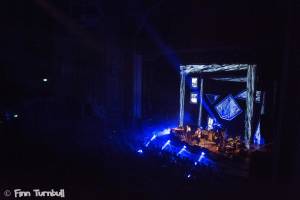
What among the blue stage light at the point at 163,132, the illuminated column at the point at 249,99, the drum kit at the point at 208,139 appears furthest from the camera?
the blue stage light at the point at 163,132

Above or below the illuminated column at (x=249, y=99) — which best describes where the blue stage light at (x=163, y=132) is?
below

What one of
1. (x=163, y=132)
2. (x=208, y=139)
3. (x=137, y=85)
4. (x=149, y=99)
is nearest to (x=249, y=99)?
(x=208, y=139)

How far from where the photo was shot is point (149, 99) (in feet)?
30.8

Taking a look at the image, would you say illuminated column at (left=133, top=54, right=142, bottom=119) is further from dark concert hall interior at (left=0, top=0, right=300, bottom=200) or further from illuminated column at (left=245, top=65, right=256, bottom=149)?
illuminated column at (left=245, top=65, right=256, bottom=149)

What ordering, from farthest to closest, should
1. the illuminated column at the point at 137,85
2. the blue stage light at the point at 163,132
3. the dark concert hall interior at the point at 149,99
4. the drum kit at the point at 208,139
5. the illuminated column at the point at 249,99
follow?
the blue stage light at the point at 163,132, the illuminated column at the point at 137,85, the illuminated column at the point at 249,99, the drum kit at the point at 208,139, the dark concert hall interior at the point at 149,99

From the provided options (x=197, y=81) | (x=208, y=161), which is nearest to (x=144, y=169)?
(x=208, y=161)

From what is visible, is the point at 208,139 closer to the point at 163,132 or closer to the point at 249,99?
the point at 163,132

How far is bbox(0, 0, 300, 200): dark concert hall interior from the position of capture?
4.85 m

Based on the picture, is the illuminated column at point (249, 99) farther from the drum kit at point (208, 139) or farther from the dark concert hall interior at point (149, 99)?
the drum kit at point (208, 139)

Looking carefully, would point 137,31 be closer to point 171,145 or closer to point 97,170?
point 171,145

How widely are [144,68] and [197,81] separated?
2896 millimetres

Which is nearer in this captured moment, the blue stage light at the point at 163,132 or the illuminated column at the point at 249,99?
the illuminated column at the point at 249,99

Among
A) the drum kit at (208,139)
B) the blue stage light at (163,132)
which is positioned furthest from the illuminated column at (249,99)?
the blue stage light at (163,132)

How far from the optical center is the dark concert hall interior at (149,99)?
4852mm
